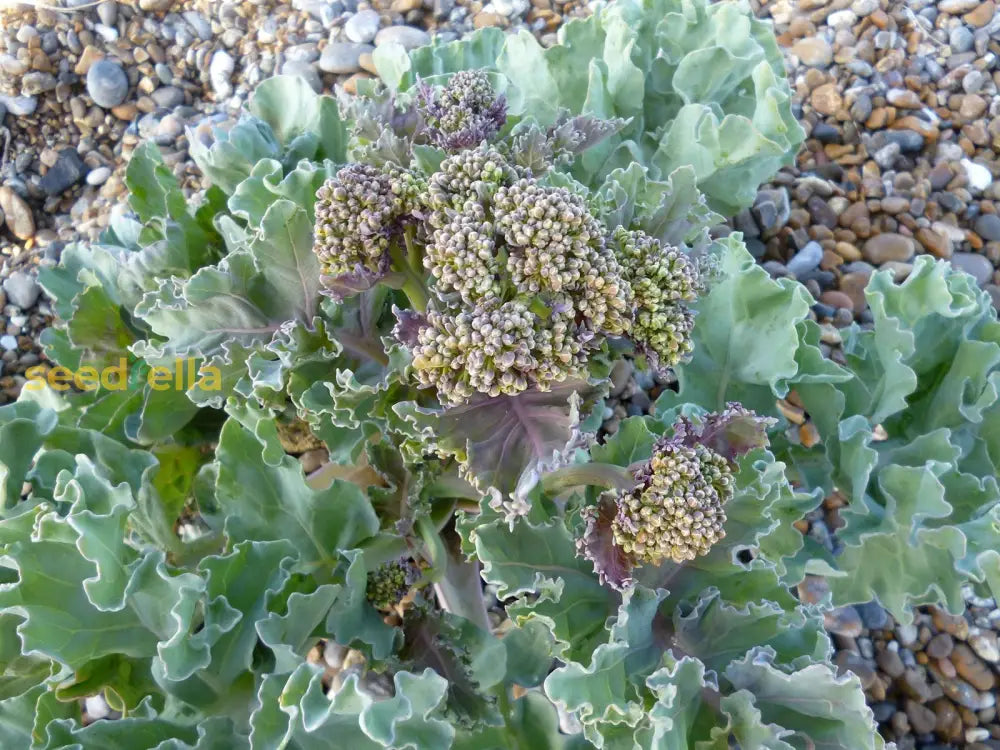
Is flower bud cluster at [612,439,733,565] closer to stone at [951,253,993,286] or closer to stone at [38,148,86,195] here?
stone at [951,253,993,286]

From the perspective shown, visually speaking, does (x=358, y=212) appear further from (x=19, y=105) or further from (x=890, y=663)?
(x=19, y=105)

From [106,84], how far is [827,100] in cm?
270

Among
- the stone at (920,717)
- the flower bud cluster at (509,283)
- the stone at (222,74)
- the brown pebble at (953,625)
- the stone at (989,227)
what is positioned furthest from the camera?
the stone at (222,74)

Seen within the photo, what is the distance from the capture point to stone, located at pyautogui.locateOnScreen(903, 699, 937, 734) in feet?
7.52

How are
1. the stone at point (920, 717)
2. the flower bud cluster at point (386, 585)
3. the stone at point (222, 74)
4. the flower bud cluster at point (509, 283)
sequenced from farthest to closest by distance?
1. the stone at point (222, 74)
2. the stone at point (920, 717)
3. the flower bud cluster at point (386, 585)
4. the flower bud cluster at point (509, 283)

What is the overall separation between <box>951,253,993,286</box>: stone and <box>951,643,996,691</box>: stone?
1.17m

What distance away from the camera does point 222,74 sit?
3443 mm

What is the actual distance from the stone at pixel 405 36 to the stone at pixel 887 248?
175 cm

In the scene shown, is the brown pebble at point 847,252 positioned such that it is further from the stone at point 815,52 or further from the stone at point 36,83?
the stone at point 36,83

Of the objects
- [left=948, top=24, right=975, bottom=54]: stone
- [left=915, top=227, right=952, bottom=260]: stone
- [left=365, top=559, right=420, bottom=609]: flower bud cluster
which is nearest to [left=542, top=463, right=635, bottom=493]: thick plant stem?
[left=365, top=559, right=420, bottom=609]: flower bud cluster

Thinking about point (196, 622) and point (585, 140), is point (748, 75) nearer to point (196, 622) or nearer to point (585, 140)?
point (585, 140)

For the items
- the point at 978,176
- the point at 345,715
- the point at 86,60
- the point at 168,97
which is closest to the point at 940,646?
the point at 978,176

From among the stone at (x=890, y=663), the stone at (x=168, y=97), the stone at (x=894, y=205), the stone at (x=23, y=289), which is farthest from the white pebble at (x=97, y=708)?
the stone at (x=894, y=205)

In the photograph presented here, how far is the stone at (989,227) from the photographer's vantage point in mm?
2906
